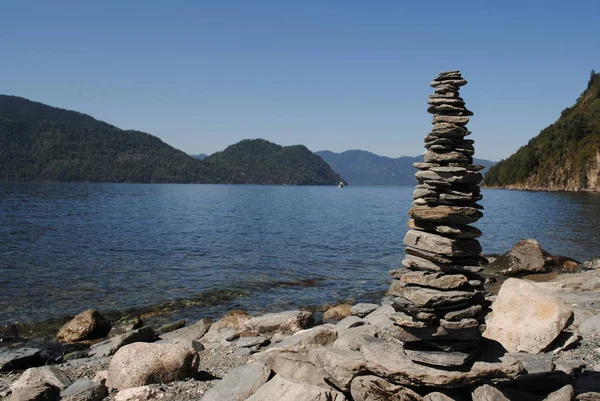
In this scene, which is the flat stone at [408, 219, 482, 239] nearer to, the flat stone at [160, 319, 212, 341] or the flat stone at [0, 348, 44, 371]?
the flat stone at [160, 319, 212, 341]

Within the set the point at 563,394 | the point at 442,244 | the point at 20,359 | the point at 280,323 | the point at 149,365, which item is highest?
the point at 442,244

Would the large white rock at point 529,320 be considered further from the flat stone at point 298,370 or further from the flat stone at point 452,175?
the flat stone at point 298,370

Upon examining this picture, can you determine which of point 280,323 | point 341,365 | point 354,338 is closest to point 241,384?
point 341,365

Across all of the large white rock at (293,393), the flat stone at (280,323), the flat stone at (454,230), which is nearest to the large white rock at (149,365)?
the large white rock at (293,393)

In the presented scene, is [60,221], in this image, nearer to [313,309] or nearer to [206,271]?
[206,271]

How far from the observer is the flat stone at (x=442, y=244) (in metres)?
7.70

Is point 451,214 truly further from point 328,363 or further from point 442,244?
point 328,363

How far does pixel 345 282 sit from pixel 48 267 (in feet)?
55.1

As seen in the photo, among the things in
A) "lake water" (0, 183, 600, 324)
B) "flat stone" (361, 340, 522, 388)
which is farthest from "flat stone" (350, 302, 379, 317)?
"flat stone" (361, 340, 522, 388)

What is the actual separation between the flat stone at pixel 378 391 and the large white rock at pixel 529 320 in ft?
13.7

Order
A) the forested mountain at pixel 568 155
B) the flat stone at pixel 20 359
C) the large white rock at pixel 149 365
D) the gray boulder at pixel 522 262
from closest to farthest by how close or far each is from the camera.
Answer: the large white rock at pixel 149 365 → the flat stone at pixel 20 359 → the gray boulder at pixel 522 262 → the forested mountain at pixel 568 155

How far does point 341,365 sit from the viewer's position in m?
8.17

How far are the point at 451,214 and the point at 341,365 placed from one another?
3211 mm

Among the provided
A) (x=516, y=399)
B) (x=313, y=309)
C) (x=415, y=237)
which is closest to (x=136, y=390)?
(x=415, y=237)
